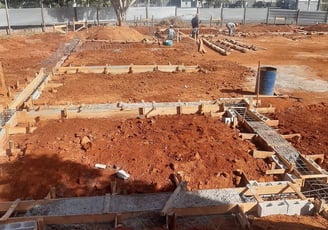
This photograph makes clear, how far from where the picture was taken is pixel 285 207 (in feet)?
14.6

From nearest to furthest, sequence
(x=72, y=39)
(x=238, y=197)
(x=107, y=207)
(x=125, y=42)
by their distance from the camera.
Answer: (x=107, y=207) → (x=238, y=197) → (x=125, y=42) → (x=72, y=39)

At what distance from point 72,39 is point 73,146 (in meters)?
16.8

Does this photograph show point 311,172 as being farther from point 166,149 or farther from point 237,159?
point 166,149

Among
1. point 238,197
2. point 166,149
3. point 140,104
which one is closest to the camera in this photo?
point 238,197

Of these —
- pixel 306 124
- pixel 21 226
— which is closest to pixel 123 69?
pixel 306 124

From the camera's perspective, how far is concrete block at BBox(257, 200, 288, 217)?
4422mm

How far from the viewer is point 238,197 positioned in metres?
4.72

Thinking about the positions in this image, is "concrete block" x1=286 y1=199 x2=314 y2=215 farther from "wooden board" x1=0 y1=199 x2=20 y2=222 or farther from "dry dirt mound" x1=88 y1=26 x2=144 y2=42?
"dry dirt mound" x1=88 y1=26 x2=144 y2=42

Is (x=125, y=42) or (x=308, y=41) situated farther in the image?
(x=308, y=41)

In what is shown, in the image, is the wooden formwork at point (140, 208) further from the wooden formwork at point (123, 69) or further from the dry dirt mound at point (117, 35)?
the dry dirt mound at point (117, 35)

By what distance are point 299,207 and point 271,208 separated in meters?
0.41

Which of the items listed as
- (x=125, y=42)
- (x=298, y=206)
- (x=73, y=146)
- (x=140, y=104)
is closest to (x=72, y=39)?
(x=125, y=42)

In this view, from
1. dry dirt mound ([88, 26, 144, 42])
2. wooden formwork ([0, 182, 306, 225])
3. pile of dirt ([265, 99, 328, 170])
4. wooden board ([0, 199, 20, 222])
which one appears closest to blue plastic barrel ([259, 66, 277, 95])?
pile of dirt ([265, 99, 328, 170])

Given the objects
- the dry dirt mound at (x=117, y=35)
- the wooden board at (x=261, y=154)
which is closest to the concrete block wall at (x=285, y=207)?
the wooden board at (x=261, y=154)
